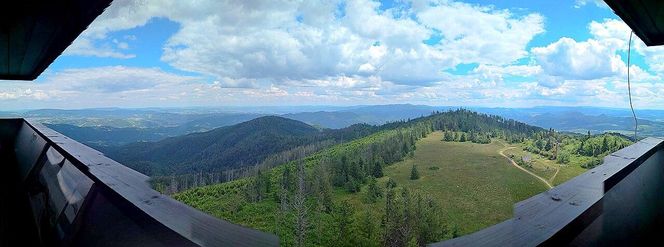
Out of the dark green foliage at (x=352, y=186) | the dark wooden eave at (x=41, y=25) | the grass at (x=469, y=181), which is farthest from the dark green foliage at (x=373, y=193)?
the dark wooden eave at (x=41, y=25)

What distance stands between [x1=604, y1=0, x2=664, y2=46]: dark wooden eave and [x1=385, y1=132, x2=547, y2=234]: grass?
9977 cm

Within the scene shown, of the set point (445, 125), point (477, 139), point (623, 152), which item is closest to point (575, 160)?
point (477, 139)

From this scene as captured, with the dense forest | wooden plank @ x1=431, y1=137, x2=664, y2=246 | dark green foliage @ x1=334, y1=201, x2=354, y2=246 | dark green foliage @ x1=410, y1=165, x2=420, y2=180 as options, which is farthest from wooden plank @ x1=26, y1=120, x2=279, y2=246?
dark green foliage @ x1=410, y1=165, x2=420, y2=180

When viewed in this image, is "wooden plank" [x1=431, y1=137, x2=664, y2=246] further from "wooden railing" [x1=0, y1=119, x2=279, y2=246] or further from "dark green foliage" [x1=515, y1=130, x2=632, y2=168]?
"dark green foliage" [x1=515, y1=130, x2=632, y2=168]

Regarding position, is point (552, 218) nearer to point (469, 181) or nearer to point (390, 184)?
point (390, 184)

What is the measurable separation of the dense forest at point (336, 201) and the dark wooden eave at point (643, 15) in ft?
244

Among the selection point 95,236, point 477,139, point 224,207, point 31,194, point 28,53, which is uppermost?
point 28,53

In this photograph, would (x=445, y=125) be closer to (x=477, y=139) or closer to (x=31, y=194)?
(x=477, y=139)

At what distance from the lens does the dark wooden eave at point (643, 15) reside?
297 cm

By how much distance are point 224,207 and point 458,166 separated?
80.4 metres

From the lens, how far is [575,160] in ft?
446

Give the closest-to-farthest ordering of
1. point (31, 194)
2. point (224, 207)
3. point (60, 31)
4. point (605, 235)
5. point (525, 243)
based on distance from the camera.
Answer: point (525, 243) < point (605, 235) < point (31, 194) < point (60, 31) < point (224, 207)

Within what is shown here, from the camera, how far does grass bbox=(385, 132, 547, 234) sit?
354 feet

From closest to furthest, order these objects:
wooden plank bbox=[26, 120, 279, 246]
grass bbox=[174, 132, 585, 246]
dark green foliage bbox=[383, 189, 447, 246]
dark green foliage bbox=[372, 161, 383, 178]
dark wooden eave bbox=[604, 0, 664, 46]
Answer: wooden plank bbox=[26, 120, 279, 246] → dark wooden eave bbox=[604, 0, 664, 46] → dark green foliage bbox=[383, 189, 447, 246] → grass bbox=[174, 132, 585, 246] → dark green foliage bbox=[372, 161, 383, 178]
